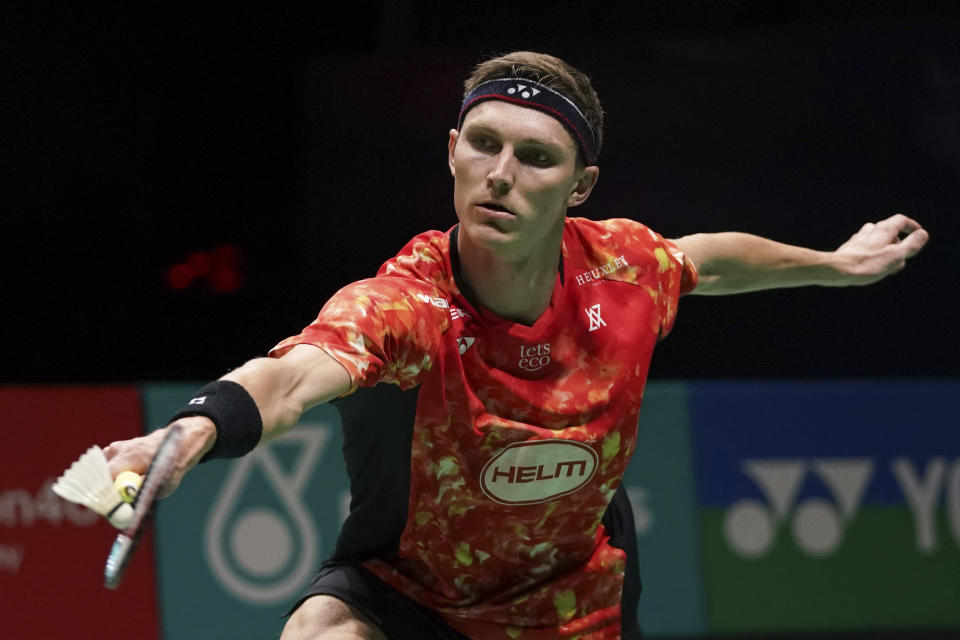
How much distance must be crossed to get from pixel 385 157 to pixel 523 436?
547 centimetres

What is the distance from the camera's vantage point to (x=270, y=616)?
5797 millimetres

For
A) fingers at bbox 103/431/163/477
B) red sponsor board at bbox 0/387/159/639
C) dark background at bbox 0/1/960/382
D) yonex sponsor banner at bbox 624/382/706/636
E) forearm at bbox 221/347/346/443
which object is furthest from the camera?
dark background at bbox 0/1/960/382

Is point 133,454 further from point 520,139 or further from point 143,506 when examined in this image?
point 520,139

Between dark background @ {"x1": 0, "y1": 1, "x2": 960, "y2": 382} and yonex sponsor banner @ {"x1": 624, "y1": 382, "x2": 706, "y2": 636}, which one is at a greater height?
dark background @ {"x1": 0, "y1": 1, "x2": 960, "y2": 382}

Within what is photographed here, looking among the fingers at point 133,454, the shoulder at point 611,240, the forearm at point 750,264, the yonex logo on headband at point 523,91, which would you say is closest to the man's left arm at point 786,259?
the forearm at point 750,264

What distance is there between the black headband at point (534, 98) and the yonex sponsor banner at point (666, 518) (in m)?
3.05

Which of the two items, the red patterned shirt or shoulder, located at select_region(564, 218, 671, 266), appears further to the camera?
shoulder, located at select_region(564, 218, 671, 266)

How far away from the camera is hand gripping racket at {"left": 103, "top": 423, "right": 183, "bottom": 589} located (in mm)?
2068

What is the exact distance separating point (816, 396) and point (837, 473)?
0.36 meters

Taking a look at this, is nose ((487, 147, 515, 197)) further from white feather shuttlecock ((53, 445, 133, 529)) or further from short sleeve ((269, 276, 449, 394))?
white feather shuttlecock ((53, 445, 133, 529))

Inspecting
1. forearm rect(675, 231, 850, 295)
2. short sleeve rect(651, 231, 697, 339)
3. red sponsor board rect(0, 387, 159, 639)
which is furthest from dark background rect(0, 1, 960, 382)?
short sleeve rect(651, 231, 697, 339)

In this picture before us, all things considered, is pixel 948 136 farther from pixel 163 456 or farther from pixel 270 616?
pixel 163 456

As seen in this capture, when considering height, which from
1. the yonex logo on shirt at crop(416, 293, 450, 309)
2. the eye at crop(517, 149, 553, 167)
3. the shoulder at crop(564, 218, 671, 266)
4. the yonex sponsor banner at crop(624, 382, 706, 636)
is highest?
the eye at crop(517, 149, 553, 167)

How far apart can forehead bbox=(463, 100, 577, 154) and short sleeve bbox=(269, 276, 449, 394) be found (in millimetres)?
405
